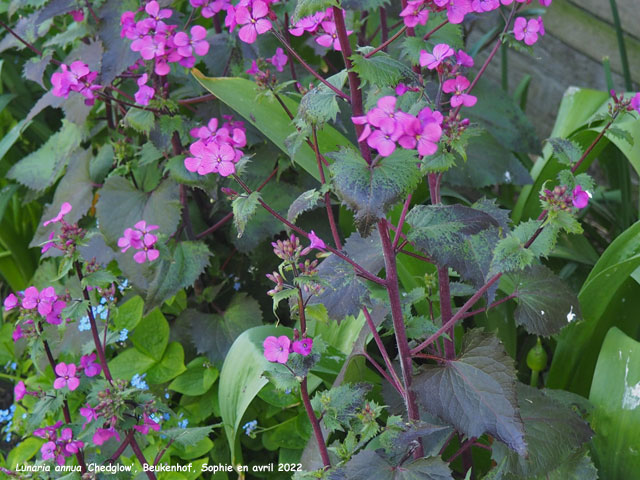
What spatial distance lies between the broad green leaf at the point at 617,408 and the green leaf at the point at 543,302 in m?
0.13

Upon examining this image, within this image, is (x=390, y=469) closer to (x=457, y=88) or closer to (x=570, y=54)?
(x=457, y=88)

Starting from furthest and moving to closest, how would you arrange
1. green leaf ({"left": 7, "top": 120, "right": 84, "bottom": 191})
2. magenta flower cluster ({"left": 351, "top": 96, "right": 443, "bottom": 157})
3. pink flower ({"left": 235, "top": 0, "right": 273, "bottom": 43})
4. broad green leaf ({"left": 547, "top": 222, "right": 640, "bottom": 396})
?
green leaf ({"left": 7, "top": 120, "right": 84, "bottom": 191}), broad green leaf ({"left": 547, "top": 222, "right": 640, "bottom": 396}), pink flower ({"left": 235, "top": 0, "right": 273, "bottom": 43}), magenta flower cluster ({"left": 351, "top": 96, "right": 443, "bottom": 157})

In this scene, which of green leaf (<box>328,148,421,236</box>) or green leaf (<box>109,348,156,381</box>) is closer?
green leaf (<box>328,148,421,236</box>)

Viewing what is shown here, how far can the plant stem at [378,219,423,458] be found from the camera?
0.88 meters

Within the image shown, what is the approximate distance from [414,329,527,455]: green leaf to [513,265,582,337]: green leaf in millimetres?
118

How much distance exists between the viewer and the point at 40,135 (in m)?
2.04

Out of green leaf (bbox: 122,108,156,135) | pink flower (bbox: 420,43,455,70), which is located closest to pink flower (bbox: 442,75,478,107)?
pink flower (bbox: 420,43,455,70)

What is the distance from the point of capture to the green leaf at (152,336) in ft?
4.77

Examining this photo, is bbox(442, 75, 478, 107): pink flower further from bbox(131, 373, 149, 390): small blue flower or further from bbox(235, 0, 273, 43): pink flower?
bbox(131, 373, 149, 390): small blue flower

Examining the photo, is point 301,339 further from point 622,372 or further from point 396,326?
point 622,372

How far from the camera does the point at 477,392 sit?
90 cm

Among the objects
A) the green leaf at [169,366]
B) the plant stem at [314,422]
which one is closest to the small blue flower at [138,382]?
the green leaf at [169,366]

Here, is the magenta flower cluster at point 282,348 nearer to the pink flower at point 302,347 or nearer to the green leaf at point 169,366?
the pink flower at point 302,347

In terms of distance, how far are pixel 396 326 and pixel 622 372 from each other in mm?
472
